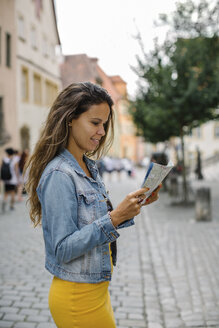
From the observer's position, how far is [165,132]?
17.0 meters

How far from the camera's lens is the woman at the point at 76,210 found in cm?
179

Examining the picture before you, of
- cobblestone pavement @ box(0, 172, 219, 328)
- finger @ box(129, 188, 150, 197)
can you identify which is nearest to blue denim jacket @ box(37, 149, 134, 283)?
finger @ box(129, 188, 150, 197)

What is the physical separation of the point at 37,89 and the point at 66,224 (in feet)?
83.0

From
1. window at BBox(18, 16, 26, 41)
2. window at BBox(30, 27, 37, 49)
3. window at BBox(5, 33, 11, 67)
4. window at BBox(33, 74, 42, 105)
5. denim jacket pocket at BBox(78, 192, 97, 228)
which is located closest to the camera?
denim jacket pocket at BBox(78, 192, 97, 228)

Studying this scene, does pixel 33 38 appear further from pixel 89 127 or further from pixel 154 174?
pixel 154 174

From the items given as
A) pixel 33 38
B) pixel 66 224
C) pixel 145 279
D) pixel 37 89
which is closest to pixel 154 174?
pixel 66 224

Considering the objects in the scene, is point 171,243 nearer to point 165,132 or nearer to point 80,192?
point 80,192

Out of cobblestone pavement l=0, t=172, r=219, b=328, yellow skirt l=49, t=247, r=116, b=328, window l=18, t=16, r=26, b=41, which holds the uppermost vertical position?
window l=18, t=16, r=26, b=41

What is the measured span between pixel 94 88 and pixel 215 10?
12507 mm

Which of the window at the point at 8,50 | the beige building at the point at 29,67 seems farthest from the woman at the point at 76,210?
the window at the point at 8,50

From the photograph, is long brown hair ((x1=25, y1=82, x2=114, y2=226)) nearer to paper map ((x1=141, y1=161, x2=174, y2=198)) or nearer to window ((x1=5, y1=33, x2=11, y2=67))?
paper map ((x1=141, y1=161, x2=174, y2=198))

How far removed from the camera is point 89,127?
1972mm

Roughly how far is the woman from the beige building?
57.7 ft

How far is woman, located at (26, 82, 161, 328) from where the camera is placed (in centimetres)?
179
